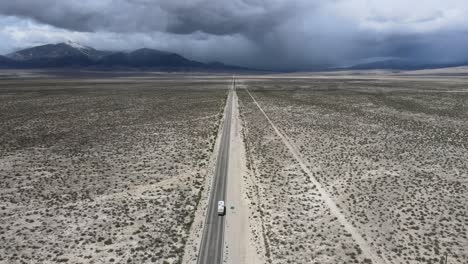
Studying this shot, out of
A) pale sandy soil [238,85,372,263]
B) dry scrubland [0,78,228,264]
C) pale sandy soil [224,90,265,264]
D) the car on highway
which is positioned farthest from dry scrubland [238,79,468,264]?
dry scrubland [0,78,228,264]

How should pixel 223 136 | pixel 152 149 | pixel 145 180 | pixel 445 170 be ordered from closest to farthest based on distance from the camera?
pixel 145 180, pixel 445 170, pixel 152 149, pixel 223 136

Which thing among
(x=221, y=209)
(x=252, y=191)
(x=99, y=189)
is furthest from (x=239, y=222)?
(x=99, y=189)

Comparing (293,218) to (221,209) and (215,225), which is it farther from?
(215,225)

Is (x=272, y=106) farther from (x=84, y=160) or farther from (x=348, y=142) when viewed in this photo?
(x=84, y=160)

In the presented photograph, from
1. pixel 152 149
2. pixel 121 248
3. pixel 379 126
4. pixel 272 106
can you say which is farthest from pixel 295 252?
pixel 272 106

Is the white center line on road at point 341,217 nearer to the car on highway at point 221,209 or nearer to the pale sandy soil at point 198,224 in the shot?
the car on highway at point 221,209

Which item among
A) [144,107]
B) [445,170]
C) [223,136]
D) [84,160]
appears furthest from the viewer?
[144,107]
